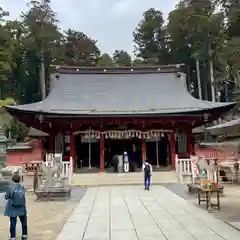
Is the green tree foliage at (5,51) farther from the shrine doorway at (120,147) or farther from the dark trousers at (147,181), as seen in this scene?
the dark trousers at (147,181)

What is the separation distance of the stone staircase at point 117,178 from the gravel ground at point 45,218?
24.5 ft

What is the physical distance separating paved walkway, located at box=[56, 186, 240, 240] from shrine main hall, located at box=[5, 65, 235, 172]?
39.7 ft

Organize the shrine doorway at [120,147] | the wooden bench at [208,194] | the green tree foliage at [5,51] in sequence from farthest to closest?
→ the green tree foliage at [5,51] → the shrine doorway at [120,147] → the wooden bench at [208,194]

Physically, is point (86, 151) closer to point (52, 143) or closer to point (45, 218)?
point (52, 143)

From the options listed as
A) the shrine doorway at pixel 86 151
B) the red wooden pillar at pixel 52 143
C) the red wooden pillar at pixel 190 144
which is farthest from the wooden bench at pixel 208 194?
the shrine doorway at pixel 86 151

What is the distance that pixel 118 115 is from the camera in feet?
90.2

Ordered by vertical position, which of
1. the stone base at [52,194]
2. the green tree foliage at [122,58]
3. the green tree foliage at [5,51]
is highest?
the green tree foliage at [122,58]

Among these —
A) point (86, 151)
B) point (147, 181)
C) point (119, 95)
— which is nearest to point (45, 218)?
point (147, 181)

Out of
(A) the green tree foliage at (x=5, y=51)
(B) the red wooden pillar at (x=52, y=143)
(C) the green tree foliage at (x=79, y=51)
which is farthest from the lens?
(C) the green tree foliage at (x=79, y=51)

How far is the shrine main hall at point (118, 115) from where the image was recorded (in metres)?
27.8

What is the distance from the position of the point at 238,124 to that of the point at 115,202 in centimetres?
710

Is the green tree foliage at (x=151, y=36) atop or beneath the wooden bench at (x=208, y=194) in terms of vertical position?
atop

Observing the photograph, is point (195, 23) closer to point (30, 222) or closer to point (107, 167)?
point (107, 167)

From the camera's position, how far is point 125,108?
2953 centimetres
